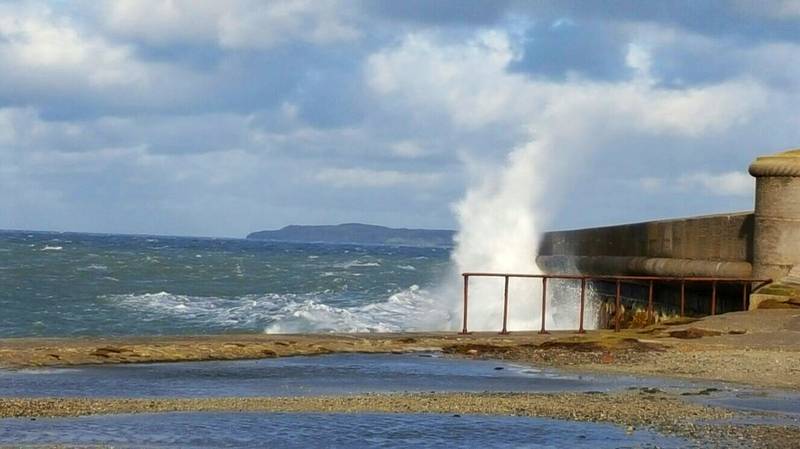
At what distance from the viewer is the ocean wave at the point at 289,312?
30719 mm

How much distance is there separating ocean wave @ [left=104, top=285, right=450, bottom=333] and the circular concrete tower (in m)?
11.8

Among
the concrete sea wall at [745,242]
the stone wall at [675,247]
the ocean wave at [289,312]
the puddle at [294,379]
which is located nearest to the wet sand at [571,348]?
the puddle at [294,379]

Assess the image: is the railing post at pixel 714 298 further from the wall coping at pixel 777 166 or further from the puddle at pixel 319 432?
the puddle at pixel 319 432

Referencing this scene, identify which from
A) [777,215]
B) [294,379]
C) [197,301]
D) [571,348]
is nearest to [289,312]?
[197,301]

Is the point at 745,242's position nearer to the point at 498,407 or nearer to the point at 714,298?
the point at 714,298

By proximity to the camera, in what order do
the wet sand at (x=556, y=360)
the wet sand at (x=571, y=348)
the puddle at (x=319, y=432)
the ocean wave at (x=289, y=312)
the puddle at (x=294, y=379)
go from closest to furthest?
the puddle at (x=319, y=432) < the wet sand at (x=556, y=360) < the puddle at (x=294, y=379) < the wet sand at (x=571, y=348) < the ocean wave at (x=289, y=312)

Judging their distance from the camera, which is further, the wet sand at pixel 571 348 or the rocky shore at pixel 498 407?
the wet sand at pixel 571 348

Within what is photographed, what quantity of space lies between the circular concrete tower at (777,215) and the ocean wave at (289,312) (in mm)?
11831

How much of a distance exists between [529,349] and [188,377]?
4615 millimetres

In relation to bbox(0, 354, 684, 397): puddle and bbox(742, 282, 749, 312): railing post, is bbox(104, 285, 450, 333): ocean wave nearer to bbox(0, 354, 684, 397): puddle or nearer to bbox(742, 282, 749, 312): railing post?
bbox(742, 282, 749, 312): railing post

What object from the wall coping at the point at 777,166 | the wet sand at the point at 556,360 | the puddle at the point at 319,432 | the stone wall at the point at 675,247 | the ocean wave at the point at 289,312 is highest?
the wall coping at the point at 777,166

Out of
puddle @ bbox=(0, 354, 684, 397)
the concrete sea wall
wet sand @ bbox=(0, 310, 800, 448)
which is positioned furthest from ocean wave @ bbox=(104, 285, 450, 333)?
puddle @ bbox=(0, 354, 684, 397)

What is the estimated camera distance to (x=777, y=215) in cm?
1812

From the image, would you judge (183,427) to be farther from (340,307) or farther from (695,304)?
(340,307)
